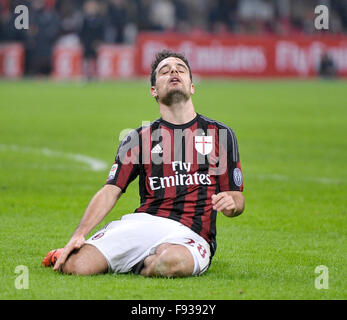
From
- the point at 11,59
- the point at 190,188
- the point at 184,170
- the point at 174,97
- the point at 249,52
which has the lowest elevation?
the point at 190,188

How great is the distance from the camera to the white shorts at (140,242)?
19.8ft

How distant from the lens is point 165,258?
233 inches

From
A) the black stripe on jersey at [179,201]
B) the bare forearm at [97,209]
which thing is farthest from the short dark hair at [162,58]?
the bare forearm at [97,209]

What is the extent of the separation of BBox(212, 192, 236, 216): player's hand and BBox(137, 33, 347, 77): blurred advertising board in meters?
25.8

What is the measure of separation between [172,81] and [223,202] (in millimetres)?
961

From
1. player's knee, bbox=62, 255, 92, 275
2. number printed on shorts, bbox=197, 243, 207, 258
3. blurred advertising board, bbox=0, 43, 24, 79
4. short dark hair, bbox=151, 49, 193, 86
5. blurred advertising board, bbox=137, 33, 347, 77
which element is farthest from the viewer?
blurred advertising board, bbox=137, 33, 347, 77

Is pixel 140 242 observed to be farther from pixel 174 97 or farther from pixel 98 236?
pixel 174 97

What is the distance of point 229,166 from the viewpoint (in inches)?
249

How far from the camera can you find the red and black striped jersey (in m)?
6.32

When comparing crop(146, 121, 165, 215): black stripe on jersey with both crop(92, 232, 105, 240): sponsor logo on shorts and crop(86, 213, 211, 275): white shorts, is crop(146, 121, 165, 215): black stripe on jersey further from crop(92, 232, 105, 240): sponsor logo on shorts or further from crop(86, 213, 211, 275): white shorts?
crop(92, 232, 105, 240): sponsor logo on shorts

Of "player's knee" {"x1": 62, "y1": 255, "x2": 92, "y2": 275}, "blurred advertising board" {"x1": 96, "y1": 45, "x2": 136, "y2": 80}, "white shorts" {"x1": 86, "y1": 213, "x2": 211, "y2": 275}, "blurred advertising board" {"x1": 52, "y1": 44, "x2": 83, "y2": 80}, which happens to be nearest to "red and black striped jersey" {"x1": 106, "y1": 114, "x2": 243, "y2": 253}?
"white shorts" {"x1": 86, "y1": 213, "x2": 211, "y2": 275}

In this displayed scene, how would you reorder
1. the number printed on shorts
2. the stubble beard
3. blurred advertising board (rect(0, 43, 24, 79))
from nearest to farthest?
the number printed on shorts, the stubble beard, blurred advertising board (rect(0, 43, 24, 79))

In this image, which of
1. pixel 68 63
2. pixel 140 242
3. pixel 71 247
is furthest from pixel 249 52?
pixel 71 247

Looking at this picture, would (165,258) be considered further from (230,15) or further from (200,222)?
(230,15)
